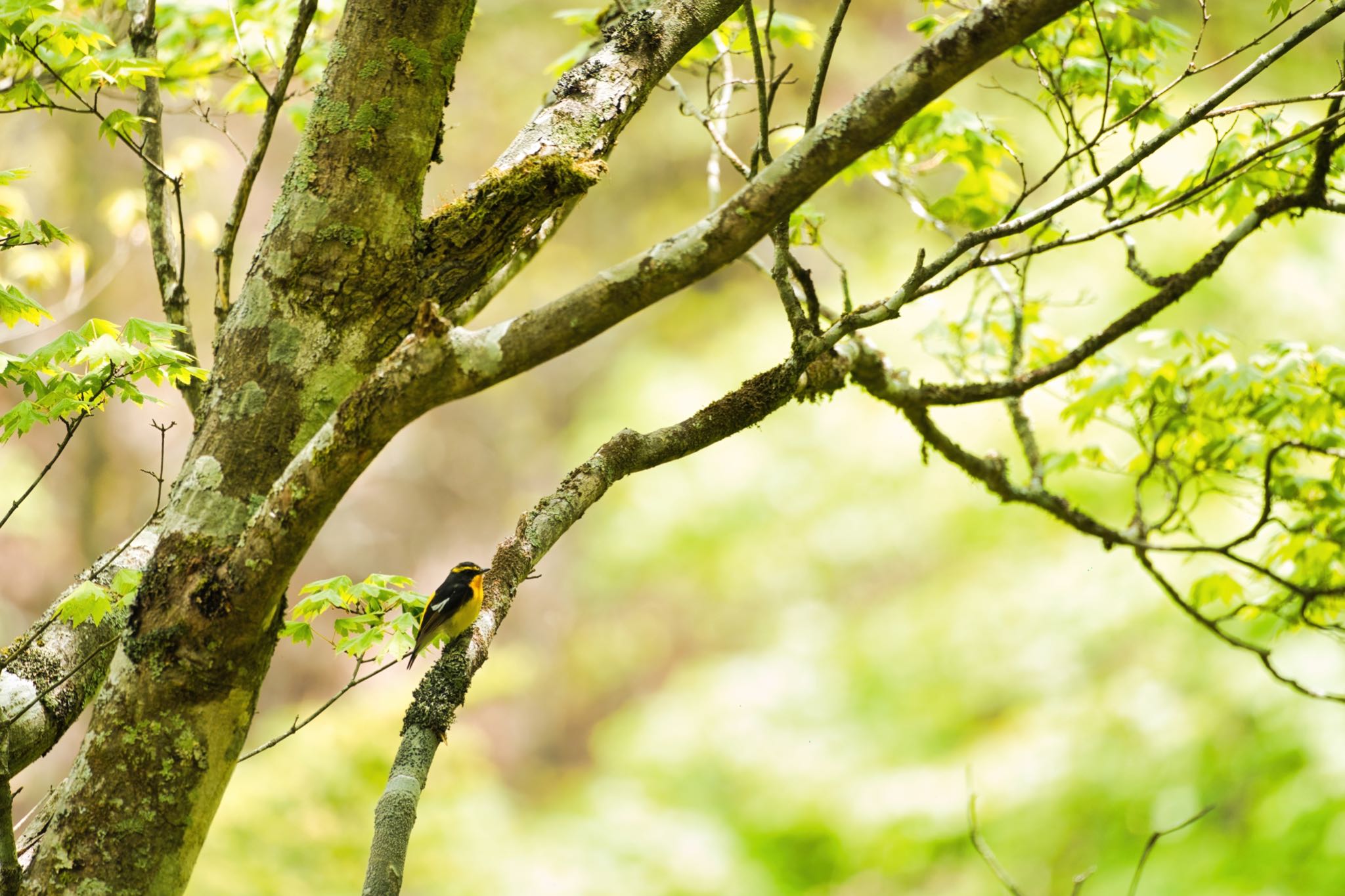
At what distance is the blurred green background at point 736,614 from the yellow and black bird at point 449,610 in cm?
341

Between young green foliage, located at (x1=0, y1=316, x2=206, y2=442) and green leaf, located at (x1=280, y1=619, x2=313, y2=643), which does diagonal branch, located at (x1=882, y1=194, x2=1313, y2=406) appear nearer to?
green leaf, located at (x1=280, y1=619, x2=313, y2=643)

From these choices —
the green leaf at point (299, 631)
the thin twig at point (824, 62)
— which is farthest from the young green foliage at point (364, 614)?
the thin twig at point (824, 62)

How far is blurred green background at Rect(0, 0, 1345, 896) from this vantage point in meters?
6.35

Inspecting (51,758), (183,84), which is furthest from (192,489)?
(51,758)

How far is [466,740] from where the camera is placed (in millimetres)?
8625

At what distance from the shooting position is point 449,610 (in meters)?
2.26

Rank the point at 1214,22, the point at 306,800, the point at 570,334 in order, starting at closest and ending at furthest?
the point at 570,334
the point at 306,800
the point at 1214,22

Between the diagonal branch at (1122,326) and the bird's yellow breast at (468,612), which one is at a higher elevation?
the diagonal branch at (1122,326)

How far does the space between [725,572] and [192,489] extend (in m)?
9.02

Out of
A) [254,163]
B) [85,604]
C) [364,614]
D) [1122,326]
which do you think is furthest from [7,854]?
[1122,326]

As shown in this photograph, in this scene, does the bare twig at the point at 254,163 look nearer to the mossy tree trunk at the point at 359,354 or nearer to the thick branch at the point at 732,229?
the mossy tree trunk at the point at 359,354

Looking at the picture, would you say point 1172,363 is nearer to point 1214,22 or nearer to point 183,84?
point 183,84

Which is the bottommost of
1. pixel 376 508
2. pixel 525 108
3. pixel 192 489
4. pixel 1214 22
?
pixel 192 489

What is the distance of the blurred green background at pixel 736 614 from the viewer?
635 centimetres
